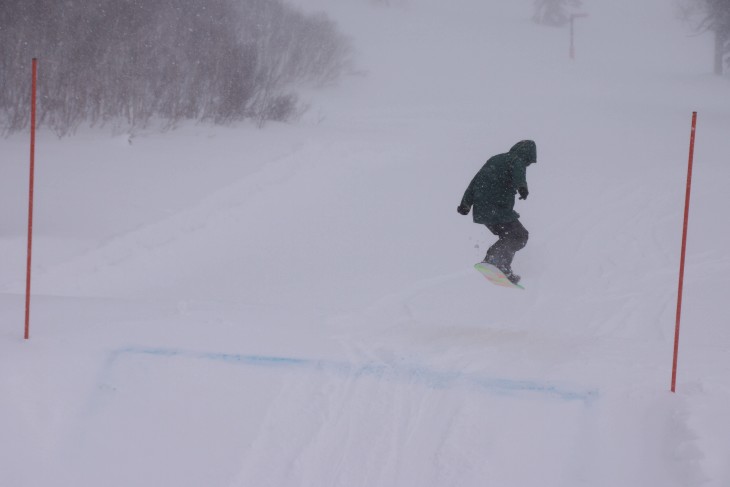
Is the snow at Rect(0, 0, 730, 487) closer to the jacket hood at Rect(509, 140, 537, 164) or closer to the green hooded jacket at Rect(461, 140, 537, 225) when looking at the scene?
the green hooded jacket at Rect(461, 140, 537, 225)

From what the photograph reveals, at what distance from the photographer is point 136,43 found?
15805 mm

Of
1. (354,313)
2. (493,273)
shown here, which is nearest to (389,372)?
(354,313)

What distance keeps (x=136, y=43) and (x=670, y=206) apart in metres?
10.9

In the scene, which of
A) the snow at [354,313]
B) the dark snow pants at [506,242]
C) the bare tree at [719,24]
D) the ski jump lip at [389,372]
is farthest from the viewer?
the bare tree at [719,24]

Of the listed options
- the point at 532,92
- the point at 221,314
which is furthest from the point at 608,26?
the point at 221,314

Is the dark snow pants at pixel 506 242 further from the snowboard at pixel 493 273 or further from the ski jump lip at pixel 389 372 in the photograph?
the ski jump lip at pixel 389 372

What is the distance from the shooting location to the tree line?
13828 millimetres

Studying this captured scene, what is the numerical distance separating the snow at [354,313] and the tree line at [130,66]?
671 mm

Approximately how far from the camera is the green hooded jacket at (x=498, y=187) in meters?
7.24

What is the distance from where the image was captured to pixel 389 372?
16.5 feet

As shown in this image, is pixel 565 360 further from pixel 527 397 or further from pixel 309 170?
pixel 309 170

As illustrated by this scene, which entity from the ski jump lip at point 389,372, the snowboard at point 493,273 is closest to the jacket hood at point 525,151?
the snowboard at point 493,273

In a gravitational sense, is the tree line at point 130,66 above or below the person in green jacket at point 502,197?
above

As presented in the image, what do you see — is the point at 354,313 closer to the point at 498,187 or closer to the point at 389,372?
the point at 498,187
